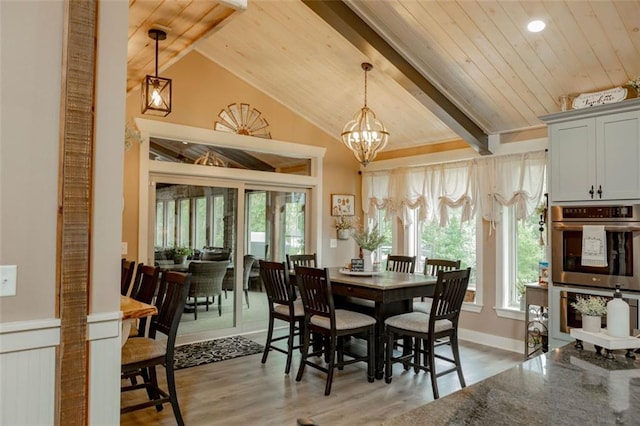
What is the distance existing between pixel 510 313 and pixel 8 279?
4.72 m

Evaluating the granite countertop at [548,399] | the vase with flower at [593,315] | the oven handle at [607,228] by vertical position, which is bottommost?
the granite countertop at [548,399]

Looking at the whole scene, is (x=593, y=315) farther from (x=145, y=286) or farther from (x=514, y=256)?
(x=514, y=256)

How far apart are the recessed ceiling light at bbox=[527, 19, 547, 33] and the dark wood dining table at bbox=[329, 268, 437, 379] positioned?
226 cm

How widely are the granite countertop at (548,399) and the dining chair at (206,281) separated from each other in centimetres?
414

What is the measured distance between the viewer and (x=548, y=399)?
1270 millimetres

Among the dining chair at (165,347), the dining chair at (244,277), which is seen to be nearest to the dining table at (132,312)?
the dining chair at (165,347)

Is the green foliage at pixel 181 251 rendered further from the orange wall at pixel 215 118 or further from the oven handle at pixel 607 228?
the oven handle at pixel 607 228

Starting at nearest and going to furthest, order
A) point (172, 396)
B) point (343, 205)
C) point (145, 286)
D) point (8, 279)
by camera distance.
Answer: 1. point (8, 279)
2. point (172, 396)
3. point (145, 286)
4. point (343, 205)

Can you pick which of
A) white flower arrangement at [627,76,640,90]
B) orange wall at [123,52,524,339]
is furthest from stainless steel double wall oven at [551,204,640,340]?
orange wall at [123,52,524,339]

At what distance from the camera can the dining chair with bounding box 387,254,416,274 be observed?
5.14 m

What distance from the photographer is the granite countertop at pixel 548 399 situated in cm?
114

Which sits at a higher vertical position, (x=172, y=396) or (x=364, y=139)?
(x=364, y=139)

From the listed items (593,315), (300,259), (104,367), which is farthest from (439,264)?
(104,367)

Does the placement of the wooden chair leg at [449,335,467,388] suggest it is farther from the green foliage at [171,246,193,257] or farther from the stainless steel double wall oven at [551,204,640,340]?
the green foliage at [171,246,193,257]
